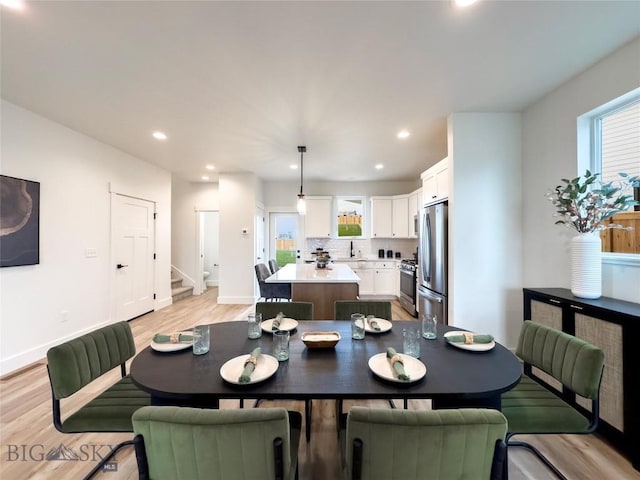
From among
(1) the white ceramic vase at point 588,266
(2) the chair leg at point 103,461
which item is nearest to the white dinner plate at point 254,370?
(2) the chair leg at point 103,461

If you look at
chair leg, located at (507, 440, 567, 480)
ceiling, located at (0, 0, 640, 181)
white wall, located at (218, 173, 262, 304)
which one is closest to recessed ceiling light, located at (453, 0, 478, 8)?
ceiling, located at (0, 0, 640, 181)

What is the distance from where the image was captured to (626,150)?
2.12 metres

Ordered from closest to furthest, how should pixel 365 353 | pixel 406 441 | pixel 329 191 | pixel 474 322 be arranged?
1. pixel 406 441
2. pixel 365 353
3. pixel 474 322
4. pixel 329 191

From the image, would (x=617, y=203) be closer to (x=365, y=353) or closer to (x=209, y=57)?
(x=365, y=353)

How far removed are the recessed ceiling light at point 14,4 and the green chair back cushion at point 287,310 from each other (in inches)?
95.3

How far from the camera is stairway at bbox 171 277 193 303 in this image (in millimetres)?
5766

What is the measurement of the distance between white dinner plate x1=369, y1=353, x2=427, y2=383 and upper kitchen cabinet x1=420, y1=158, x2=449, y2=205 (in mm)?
2562

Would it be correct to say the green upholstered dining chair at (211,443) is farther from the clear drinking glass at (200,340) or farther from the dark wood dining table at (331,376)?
the clear drinking glass at (200,340)

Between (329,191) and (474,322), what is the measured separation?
4.49 meters

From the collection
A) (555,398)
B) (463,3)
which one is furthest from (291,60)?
(555,398)

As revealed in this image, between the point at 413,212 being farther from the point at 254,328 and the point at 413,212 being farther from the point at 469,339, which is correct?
the point at 254,328

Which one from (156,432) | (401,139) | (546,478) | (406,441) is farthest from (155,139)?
(546,478)

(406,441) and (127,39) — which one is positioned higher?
(127,39)

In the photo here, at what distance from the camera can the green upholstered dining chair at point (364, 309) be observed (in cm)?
213
